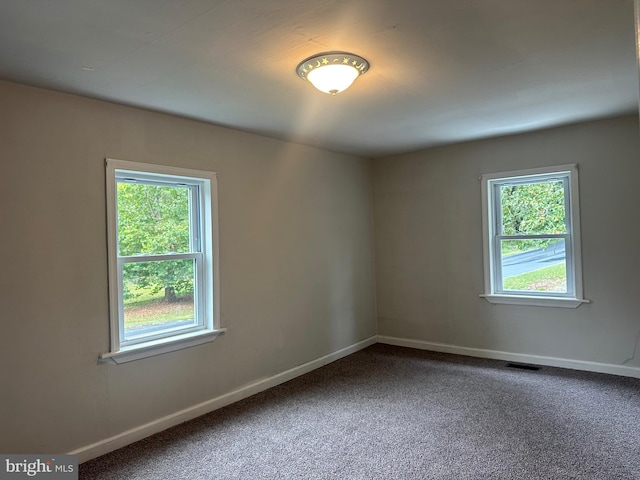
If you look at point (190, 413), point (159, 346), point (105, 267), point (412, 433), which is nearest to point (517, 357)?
point (412, 433)

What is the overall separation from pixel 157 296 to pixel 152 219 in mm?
595

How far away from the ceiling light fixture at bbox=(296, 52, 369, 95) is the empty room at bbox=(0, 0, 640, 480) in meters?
0.02

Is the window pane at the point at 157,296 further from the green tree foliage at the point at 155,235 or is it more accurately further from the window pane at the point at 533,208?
the window pane at the point at 533,208

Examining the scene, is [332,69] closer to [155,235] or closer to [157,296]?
[155,235]

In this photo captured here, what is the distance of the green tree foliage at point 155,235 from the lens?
305 centimetres

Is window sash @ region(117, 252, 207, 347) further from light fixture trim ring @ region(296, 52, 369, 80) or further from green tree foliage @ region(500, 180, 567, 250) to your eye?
green tree foliage @ region(500, 180, 567, 250)

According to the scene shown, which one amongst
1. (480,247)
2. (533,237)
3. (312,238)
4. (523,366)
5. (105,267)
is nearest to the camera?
(105,267)

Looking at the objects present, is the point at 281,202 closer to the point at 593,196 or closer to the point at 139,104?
the point at 139,104

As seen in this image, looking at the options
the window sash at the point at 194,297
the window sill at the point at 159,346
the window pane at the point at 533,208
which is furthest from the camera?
the window pane at the point at 533,208

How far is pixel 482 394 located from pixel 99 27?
3.65 metres

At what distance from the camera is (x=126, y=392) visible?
2916 millimetres

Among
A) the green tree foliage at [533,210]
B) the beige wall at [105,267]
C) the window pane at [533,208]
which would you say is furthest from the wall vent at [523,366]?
the beige wall at [105,267]

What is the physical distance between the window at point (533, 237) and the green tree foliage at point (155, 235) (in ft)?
10.2

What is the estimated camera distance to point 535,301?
168 inches
